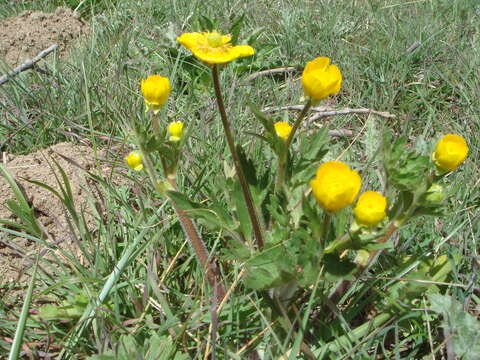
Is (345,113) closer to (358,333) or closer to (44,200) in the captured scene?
(358,333)

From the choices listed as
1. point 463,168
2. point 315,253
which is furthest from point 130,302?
point 463,168

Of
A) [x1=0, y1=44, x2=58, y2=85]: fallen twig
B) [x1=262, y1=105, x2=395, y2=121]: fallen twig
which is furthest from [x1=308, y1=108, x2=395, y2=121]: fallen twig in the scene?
[x1=0, y1=44, x2=58, y2=85]: fallen twig

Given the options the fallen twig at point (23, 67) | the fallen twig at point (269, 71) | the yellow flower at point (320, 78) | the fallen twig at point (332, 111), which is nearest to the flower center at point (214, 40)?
the yellow flower at point (320, 78)

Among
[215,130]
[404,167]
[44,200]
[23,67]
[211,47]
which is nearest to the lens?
[211,47]

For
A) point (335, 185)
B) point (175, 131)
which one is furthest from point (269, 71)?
point (335, 185)

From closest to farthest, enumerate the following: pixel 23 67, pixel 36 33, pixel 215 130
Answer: pixel 215 130, pixel 23 67, pixel 36 33

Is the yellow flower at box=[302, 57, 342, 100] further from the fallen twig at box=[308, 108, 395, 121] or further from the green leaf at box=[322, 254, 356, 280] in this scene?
the fallen twig at box=[308, 108, 395, 121]
